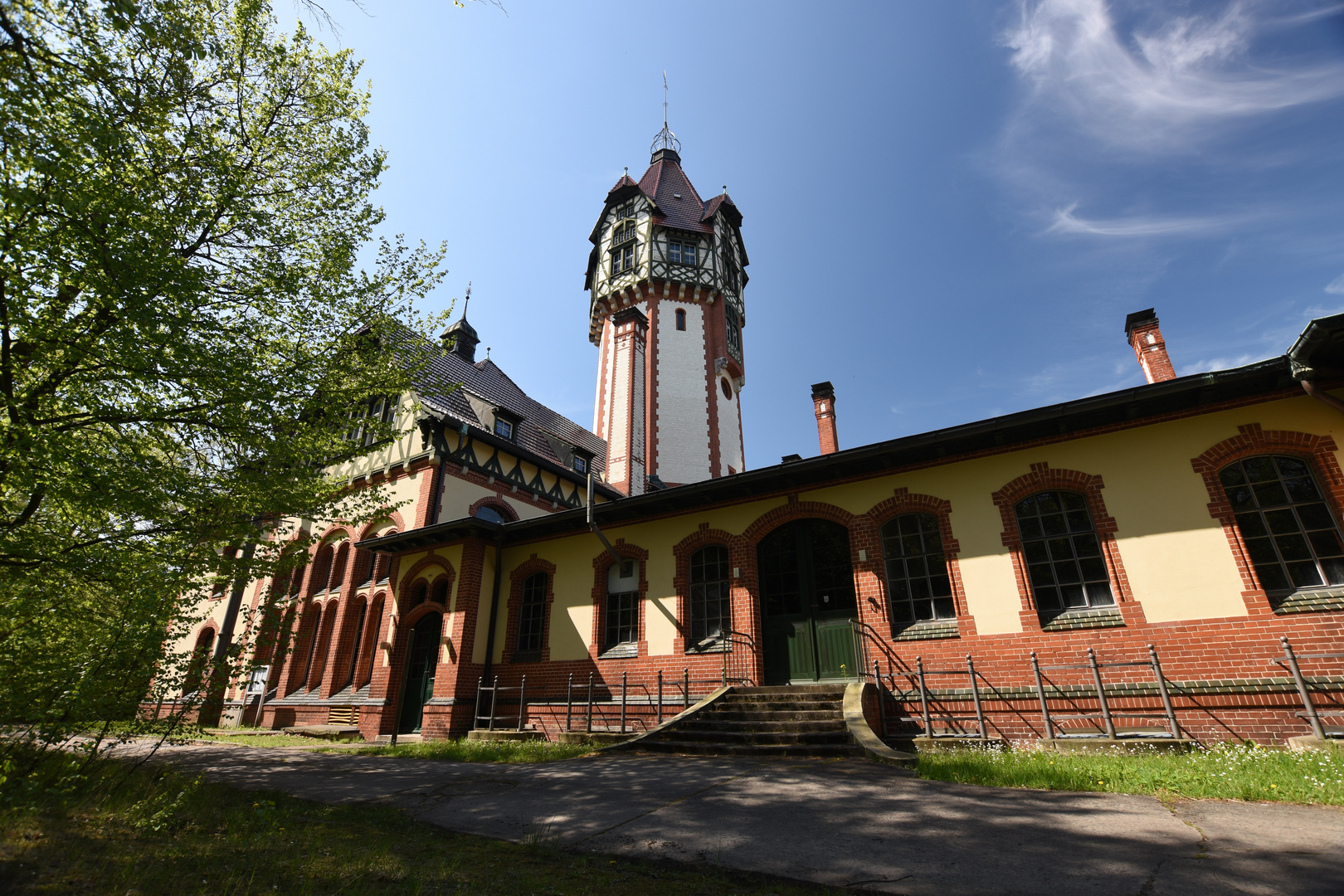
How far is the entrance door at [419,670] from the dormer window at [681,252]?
784 inches

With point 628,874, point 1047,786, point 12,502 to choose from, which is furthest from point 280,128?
point 1047,786

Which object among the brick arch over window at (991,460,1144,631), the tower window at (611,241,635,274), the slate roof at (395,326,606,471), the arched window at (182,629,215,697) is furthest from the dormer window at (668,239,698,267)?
the arched window at (182,629,215,697)

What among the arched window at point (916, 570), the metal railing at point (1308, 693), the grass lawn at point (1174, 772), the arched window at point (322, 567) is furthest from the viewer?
the arched window at point (322, 567)

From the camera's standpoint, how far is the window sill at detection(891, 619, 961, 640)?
966cm

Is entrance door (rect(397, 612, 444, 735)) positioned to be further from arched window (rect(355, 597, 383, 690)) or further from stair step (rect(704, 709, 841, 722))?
stair step (rect(704, 709, 841, 722))

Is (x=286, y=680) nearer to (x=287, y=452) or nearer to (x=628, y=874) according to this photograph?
(x=287, y=452)

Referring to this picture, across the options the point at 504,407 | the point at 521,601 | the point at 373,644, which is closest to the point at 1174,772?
the point at 521,601

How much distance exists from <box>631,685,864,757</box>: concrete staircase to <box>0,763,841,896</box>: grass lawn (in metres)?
4.73

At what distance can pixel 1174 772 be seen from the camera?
5746mm

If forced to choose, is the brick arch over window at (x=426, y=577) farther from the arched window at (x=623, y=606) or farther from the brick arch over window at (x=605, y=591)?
the arched window at (x=623, y=606)

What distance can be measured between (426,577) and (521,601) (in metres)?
2.63

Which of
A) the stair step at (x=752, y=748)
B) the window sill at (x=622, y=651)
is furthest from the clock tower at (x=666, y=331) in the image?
the stair step at (x=752, y=748)

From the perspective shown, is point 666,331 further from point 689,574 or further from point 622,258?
point 689,574

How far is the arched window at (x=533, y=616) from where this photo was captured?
14.0 metres
